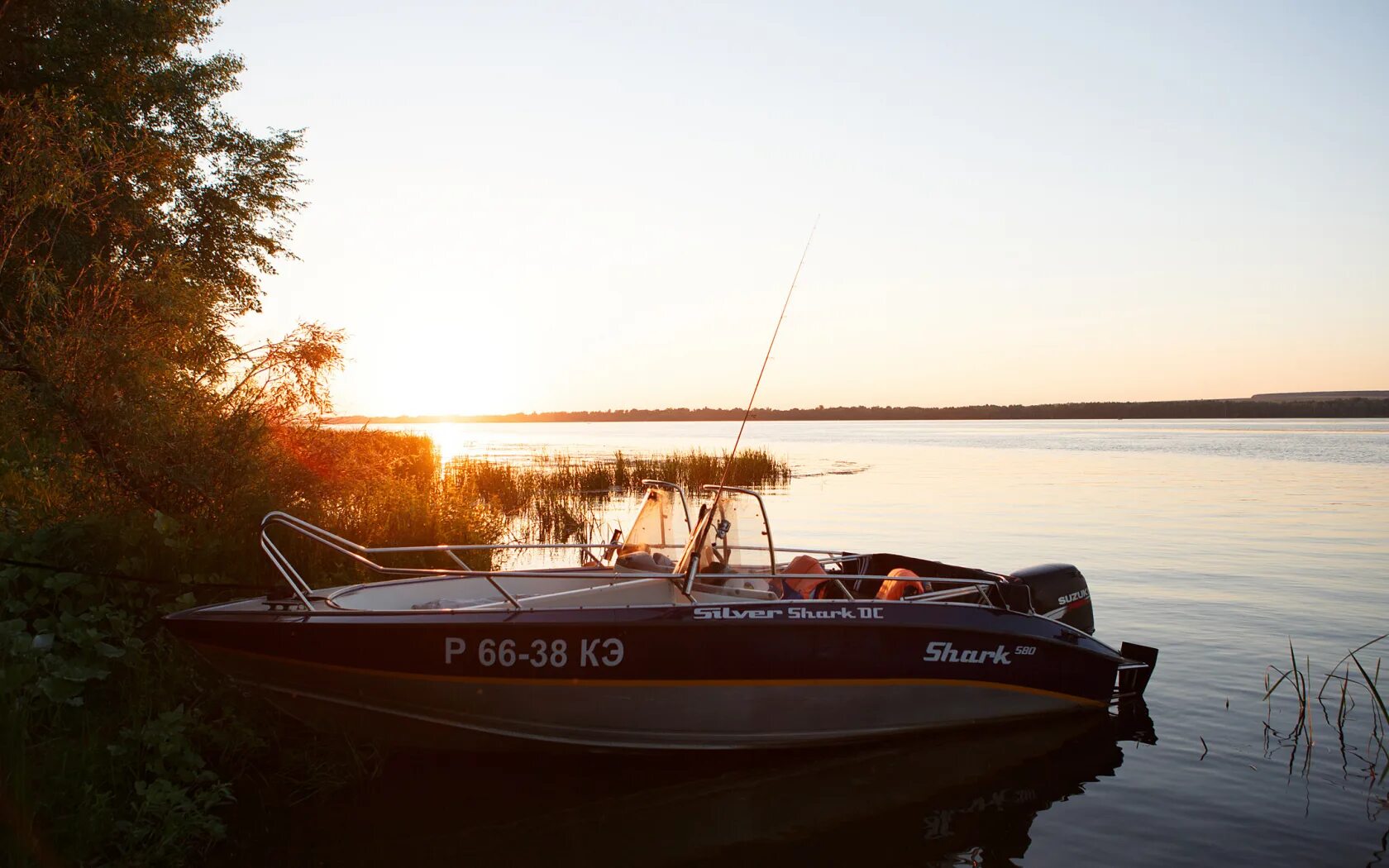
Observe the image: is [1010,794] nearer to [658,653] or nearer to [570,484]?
[658,653]

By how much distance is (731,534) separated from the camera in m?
7.15

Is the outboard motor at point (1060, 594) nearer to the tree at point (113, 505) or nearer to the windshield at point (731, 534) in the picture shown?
the windshield at point (731, 534)

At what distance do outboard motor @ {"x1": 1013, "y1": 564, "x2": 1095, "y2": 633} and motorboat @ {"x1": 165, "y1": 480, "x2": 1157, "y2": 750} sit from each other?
51 cm

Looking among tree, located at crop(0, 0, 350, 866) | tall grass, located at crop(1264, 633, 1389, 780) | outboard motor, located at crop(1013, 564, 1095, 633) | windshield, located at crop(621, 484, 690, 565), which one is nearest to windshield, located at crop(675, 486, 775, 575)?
windshield, located at crop(621, 484, 690, 565)

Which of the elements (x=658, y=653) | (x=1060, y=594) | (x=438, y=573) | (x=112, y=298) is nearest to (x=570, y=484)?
(x=112, y=298)

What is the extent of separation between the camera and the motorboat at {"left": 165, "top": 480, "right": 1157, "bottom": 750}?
5.79m

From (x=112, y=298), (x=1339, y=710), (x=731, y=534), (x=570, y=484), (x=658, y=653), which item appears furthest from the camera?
(x=570, y=484)

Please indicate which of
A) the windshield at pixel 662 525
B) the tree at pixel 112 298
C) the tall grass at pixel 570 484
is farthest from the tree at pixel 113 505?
the tall grass at pixel 570 484

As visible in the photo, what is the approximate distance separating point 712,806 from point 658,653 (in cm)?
104

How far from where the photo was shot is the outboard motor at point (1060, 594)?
26.3 ft

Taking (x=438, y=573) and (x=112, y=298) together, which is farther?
(x=112, y=298)

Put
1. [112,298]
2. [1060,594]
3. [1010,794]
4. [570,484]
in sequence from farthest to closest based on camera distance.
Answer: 1. [570,484]
2. [112,298]
3. [1060,594]
4. [1010,794]

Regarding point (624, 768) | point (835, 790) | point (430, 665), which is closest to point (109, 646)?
point (430, 665)

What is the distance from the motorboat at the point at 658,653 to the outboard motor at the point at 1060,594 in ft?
1.67
